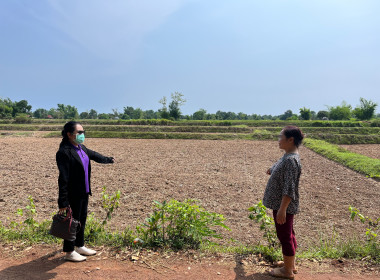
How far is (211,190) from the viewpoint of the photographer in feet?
23.6

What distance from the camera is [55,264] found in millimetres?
2900

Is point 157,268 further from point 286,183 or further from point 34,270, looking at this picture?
point 286,183

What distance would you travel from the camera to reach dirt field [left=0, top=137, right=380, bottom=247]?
4965 mm

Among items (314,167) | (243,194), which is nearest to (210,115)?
(314,167)

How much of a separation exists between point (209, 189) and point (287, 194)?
487cm

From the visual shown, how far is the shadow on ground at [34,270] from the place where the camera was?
2640mm

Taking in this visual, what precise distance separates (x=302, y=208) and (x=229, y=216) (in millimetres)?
2021

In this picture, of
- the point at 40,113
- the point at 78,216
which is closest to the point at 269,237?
the point at 78,216

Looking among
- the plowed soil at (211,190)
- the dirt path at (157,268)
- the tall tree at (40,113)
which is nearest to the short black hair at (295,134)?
the dirt path at (157,268)

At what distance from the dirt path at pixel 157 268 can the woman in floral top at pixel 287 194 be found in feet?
0.93

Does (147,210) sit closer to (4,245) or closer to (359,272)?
(4,245)

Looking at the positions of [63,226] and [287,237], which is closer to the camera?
[287,237]

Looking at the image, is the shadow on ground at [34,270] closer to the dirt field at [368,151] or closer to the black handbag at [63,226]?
the black handbag at [63,226]

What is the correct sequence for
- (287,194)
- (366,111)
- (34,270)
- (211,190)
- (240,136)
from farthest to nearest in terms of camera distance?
(366,111) → (240,136) → (211,190) → (34,270) → (287,194)
